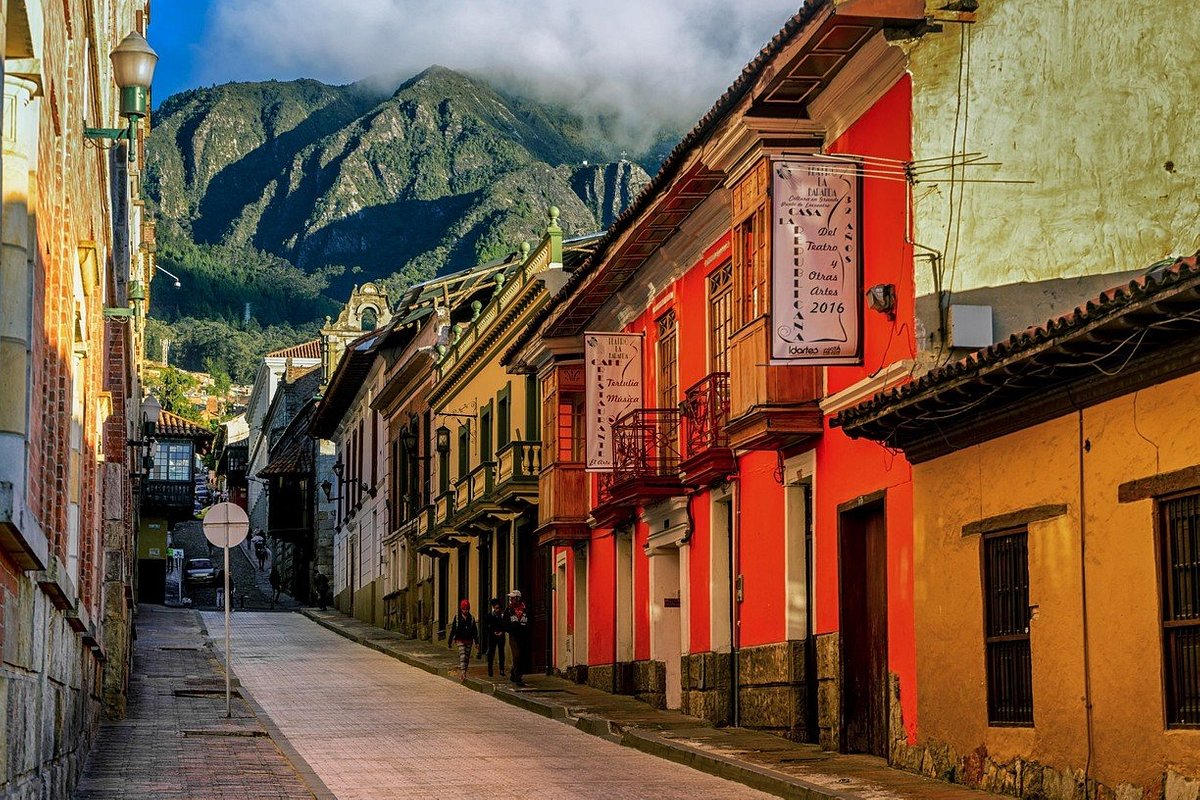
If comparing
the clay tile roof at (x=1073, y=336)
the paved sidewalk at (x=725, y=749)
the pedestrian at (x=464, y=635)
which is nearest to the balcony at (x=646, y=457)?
the paved sidewalk at (x=725, y=749)

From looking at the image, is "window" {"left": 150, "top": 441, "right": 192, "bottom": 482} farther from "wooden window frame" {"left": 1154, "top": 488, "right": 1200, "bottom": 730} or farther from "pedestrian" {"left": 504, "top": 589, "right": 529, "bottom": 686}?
"wooden window frame" {"left": 1154, "top": 488, "right": 1200, "bottom": 730}

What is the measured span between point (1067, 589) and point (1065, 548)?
0.31 meters

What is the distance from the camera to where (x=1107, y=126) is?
17.0m

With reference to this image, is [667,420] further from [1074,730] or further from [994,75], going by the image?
[1074,730]

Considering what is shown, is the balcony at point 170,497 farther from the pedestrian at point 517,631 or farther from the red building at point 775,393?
the red building at point 775,393

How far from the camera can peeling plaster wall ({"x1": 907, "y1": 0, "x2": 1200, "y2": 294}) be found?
16781mm

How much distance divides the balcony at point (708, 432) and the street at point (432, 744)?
139 inches

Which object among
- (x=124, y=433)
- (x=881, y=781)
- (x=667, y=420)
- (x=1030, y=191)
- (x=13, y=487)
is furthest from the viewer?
(x=124, y=433)

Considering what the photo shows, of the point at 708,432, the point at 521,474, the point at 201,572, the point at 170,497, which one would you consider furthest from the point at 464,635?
the point at 201,572

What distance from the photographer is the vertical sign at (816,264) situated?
A: 1752 cm

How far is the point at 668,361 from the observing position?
26.2 meters

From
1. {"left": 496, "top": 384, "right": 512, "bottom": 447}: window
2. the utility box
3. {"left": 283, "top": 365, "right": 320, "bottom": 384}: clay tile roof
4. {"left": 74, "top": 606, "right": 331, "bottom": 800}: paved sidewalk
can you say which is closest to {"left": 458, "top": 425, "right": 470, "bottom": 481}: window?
{"left": 496, "top": 384, "right": 512, "bottom": 447}: window

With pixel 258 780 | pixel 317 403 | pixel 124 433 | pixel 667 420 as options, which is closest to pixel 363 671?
pixel 124 433

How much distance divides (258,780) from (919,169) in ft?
26.3
